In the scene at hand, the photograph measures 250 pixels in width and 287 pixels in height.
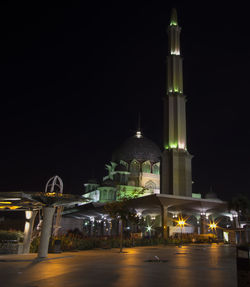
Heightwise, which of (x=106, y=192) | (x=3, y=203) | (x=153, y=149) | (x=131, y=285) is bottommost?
(x=131, y=285)

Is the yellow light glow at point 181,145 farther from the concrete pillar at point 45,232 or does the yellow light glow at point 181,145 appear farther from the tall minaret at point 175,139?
the concrete pillar at point 45,232

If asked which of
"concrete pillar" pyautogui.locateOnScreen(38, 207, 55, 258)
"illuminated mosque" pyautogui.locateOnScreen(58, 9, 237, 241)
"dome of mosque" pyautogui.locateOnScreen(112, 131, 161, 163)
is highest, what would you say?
"dome of mosque" pyautogui.locateOnScreen(112, 131, 161, 163)

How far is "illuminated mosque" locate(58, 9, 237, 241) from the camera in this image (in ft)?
150

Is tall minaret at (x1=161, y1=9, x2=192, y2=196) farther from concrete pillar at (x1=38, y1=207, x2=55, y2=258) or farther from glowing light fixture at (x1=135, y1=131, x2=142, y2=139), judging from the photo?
concrete pillar at (x1=38, y1=207, x2=55, y2=258)

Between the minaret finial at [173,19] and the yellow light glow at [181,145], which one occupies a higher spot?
the minaret finial at [173,19]

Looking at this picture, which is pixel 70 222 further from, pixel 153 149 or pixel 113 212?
pixel 153 149

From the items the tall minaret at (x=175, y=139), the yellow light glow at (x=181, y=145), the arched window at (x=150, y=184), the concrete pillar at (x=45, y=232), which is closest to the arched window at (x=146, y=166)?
the arched window at (x=150, y=184)

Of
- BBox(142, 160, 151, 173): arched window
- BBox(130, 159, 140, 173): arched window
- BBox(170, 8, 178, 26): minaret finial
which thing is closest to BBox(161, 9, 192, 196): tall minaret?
BBox(170, 8, 178, 26): minaret finial

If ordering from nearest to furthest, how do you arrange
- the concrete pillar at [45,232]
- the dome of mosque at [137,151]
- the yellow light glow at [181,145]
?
1. the concrete pillar at [45,232]
2. the yellow light glow at [181,145]
3. the dome of mosque at [137,151]

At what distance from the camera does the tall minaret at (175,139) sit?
5659 centimetres

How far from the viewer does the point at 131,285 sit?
27.4ft

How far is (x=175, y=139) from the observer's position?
58.8 m

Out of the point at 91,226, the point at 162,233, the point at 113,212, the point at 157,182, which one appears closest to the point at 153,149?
the point at 157,182

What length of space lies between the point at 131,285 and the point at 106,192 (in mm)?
67937
